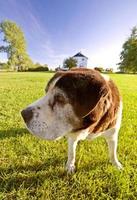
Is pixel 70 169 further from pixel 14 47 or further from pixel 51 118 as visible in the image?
pixel 14 47

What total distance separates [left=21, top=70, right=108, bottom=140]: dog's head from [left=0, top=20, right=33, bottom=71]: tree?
59412 millimetres

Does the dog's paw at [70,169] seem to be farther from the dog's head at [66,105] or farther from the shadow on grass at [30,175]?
the dog's head at [66,105]

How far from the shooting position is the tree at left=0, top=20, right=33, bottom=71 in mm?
60031

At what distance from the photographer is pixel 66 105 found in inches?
89.0

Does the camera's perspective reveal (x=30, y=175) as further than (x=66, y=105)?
Yes

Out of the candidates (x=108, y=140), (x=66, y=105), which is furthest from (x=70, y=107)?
(x=108, y=140)

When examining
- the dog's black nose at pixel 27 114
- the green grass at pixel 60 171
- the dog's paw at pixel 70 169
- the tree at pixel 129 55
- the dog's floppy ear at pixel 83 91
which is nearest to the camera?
the dog's floppy ear at pixel 83 91

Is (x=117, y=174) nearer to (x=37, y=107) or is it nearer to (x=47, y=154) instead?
(x=47, y=154)

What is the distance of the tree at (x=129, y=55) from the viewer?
191 feet

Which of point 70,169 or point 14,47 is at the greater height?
point 14,47

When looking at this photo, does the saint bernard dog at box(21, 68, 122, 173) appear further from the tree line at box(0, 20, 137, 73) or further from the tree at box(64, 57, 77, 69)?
the tree line at box(0, 20, 137, 73)

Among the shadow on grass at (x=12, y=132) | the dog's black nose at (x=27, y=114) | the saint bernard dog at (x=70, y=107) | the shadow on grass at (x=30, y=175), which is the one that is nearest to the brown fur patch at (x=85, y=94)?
the saint bernard dog at (x=70, y=107)

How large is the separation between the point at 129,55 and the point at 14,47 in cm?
2891

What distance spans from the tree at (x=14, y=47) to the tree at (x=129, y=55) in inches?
987
